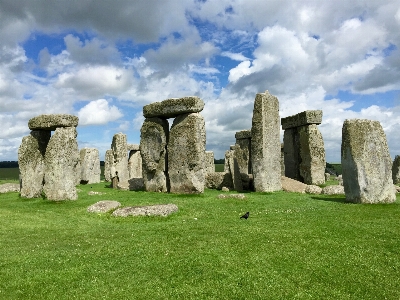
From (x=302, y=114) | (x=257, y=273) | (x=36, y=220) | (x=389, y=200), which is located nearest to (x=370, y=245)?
(x=257, y=273)

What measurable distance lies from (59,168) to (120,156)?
33.2 ft

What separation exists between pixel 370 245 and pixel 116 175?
19322mm

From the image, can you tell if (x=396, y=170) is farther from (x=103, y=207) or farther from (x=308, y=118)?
(x=103, y=207)

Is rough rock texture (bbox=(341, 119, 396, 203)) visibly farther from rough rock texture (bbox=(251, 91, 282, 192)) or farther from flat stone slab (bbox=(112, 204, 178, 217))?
flat stone slab (bbox=(112, 204, 178, 217))

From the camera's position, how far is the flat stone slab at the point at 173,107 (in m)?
17.8

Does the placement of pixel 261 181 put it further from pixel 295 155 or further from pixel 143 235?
pixel 143 235

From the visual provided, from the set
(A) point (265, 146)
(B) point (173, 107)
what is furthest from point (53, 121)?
(A) point (265, 146)

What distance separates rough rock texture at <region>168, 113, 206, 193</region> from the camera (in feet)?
57.7

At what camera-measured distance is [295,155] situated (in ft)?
82.0

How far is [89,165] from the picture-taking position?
103ft

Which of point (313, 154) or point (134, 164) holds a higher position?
point (134, 164)

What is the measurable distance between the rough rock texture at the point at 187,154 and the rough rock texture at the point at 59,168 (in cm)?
497

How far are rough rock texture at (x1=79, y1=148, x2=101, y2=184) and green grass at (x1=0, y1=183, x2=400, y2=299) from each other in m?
19.7

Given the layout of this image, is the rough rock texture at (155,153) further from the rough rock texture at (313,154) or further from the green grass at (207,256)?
the rough rock texture at (313,154)
